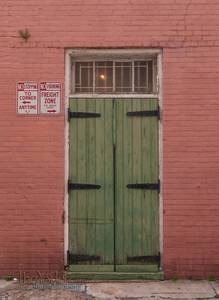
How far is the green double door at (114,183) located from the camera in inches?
276

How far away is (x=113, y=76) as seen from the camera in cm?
724

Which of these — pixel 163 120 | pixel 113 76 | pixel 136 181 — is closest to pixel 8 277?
pixel 136 181

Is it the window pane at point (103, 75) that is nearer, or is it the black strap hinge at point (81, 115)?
the black strap hinge at point (81, 115)

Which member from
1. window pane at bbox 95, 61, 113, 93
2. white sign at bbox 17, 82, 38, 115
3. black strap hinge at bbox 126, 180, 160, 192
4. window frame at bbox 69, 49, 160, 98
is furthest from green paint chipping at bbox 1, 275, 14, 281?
window pane at bbox 95, 61, 113, 93

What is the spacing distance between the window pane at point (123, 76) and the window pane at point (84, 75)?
0.36m

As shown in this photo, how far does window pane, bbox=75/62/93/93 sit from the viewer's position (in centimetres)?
723

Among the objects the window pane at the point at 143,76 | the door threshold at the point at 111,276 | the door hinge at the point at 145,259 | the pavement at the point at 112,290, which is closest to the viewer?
the pavement at the point at 112,290

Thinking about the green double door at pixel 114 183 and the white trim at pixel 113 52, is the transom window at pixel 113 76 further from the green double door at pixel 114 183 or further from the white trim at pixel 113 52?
the green double door at pixel 114 183


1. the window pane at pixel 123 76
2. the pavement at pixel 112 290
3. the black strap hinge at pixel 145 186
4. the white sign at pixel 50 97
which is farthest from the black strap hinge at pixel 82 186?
the window pane at pixel 123 76

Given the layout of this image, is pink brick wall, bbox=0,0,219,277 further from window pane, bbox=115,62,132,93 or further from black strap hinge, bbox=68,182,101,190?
window pane, bbox=115,62,132,93

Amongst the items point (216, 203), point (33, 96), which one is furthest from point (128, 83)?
point (216, 203)

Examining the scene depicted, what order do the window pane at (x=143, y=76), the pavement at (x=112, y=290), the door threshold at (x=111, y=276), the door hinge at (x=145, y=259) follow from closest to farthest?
the pavement at (x=112, y=290) → the door threshold at (x=111, y=276) → the door hinge at (x=145, y=259) → the window pane at (x=143, y=76)

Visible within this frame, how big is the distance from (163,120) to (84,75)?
127cm

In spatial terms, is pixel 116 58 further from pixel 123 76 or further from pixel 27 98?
pixel 27 98
